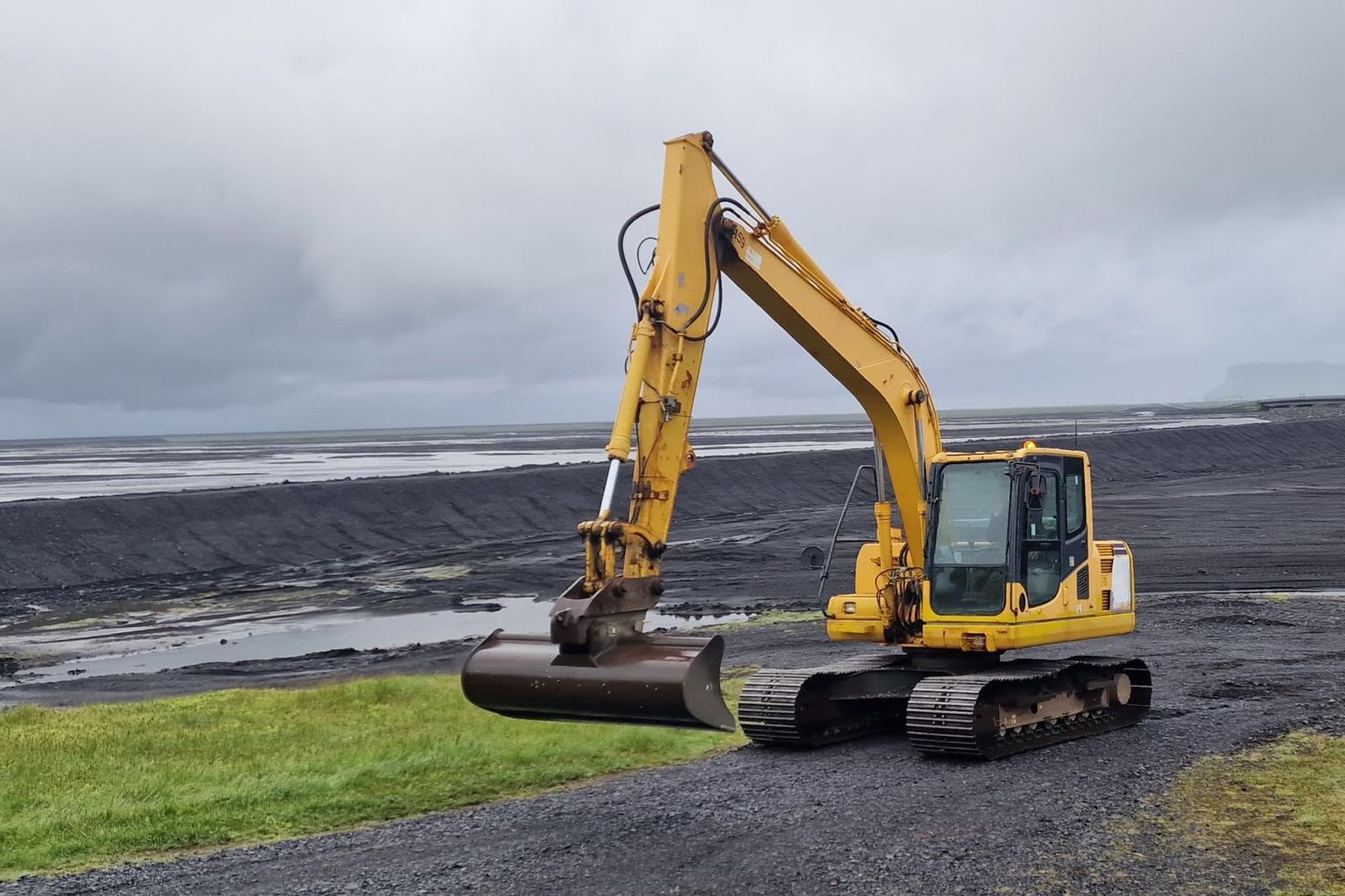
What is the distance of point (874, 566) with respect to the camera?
1317cm

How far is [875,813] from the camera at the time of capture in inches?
382

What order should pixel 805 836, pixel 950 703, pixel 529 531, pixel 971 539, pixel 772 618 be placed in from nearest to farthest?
pixel 805 836, pixel 950 703, pixel 971 539, pixel 772 618, pixel 529 531

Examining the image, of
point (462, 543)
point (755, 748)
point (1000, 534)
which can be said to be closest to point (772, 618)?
point (755, 748)

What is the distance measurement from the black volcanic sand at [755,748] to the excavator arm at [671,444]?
108cm

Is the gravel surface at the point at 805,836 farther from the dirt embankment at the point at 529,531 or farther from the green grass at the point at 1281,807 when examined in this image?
the dirt embankment at the point at 529,531

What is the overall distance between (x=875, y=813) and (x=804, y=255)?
15.4ft

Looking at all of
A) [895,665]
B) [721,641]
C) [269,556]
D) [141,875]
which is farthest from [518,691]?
[269,556]

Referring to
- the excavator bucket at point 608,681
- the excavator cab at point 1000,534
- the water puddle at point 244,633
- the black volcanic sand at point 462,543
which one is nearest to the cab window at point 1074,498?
the excavator cab at point 1000,534

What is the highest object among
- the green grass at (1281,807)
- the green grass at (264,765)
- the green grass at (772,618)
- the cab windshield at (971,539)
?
the cab windshield at (971,539)

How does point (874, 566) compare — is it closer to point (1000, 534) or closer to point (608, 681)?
point (1000, 534)

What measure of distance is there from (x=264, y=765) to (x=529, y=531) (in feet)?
102

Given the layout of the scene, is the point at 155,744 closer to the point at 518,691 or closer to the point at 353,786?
the point at 353,786

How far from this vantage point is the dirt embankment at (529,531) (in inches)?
1183

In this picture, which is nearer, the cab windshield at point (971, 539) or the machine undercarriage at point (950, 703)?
the machine undercarriage at point (950, 703)
